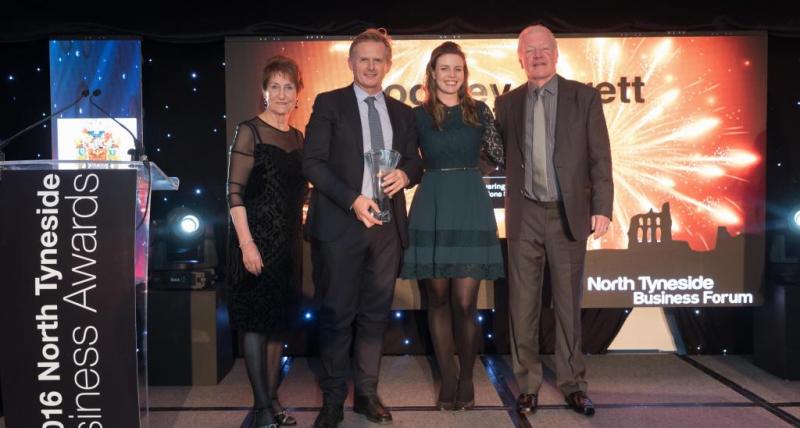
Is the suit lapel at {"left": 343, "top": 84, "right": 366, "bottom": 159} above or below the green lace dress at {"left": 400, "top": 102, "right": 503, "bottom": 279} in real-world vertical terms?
above

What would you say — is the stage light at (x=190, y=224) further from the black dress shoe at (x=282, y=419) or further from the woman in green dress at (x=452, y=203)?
the woman in green dress at (x=452, y=203)

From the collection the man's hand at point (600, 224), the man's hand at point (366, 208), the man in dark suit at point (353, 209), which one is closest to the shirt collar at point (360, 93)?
the man in dark suit at point (353, 209)

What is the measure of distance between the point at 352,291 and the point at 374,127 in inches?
28.4

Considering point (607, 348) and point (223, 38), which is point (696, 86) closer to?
point (607, 348)

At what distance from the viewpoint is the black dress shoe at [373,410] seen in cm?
330

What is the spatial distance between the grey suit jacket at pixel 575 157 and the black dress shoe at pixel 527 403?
775mm

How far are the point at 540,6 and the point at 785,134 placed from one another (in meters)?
1.68

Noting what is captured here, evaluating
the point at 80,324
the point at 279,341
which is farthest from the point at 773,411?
the point at 80,324

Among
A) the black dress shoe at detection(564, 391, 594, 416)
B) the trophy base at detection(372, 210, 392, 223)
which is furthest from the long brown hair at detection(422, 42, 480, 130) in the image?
the black dress shoe at detection(564, 391, 594, 416)

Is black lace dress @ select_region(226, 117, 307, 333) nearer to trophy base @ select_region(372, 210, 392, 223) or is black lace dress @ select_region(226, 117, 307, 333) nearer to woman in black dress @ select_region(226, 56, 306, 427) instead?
woman in black dress @ select_region(226, 56, 306, 427)

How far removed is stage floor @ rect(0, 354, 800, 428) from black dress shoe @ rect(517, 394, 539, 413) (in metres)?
0.04

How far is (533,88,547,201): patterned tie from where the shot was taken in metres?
3.48

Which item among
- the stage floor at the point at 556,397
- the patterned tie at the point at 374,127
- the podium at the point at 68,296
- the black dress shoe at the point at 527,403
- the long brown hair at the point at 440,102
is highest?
the long brown hair at the point at 440,102

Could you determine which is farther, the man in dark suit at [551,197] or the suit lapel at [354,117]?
the man in dark suit at [551,197]
